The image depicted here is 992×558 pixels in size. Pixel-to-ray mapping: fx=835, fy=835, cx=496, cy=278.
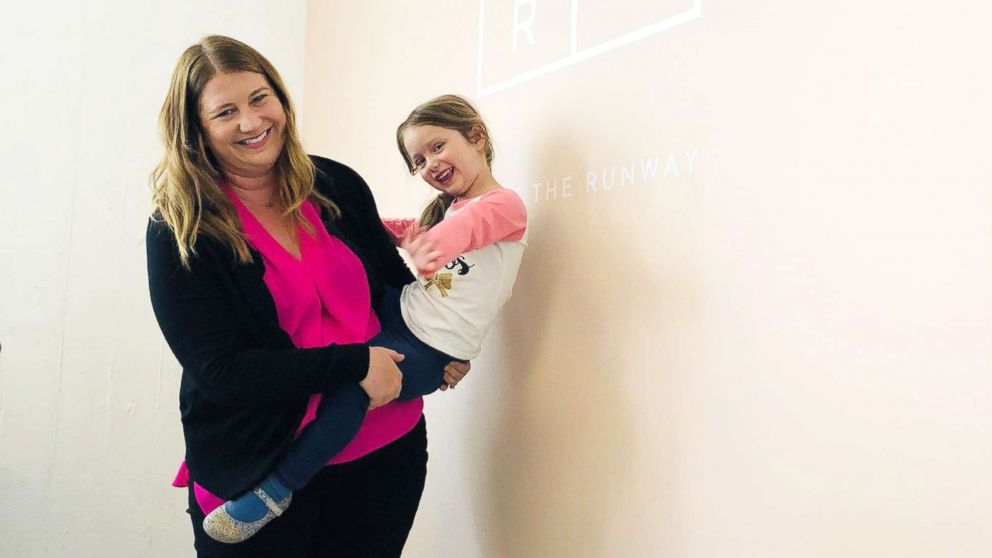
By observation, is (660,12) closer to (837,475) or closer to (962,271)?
(962,271)

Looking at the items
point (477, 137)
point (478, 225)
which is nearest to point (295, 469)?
point (478, 225)

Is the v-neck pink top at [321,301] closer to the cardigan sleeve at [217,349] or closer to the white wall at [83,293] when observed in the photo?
the cardigan sleeve at [217,349]

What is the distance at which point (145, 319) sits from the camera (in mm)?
2326

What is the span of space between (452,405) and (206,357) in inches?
30.7

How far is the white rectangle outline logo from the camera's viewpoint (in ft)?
4.53

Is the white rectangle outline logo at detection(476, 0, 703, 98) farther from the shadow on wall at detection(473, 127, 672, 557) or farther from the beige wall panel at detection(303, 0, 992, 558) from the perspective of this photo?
the shadow on wall at detection(473, 127, 672, 557)

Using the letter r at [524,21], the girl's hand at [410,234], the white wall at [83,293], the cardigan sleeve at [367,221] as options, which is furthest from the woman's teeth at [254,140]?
the white wall at [83,293]

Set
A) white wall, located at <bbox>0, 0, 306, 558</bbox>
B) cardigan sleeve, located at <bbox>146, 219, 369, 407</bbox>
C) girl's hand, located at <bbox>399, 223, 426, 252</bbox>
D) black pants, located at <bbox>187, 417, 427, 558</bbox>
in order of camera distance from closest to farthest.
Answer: cardigan sleeve, located at <bbox>146, 219, 369, 407</bbox>
black pants, located at <bbox>187, 417, 427, 558</bbox>
girl's hand, located at <bbox>399, 223, 426, 252</bbox>
white wall, located at <bbox>0, 0, 306, 558</bbox>

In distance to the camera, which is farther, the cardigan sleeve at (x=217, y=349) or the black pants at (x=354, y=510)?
the black pants at (x=354, y=510)

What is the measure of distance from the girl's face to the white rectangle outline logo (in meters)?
0.22

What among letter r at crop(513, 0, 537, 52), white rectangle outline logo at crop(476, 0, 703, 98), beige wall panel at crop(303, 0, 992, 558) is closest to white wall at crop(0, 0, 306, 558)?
beige wall panel at crop(303, 0, 992, 558)

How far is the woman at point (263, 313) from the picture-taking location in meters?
1.25

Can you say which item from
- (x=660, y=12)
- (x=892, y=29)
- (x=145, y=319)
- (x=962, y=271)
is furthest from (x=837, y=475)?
(x=145, y=319)

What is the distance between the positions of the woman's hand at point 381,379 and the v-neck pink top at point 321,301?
7 cm
